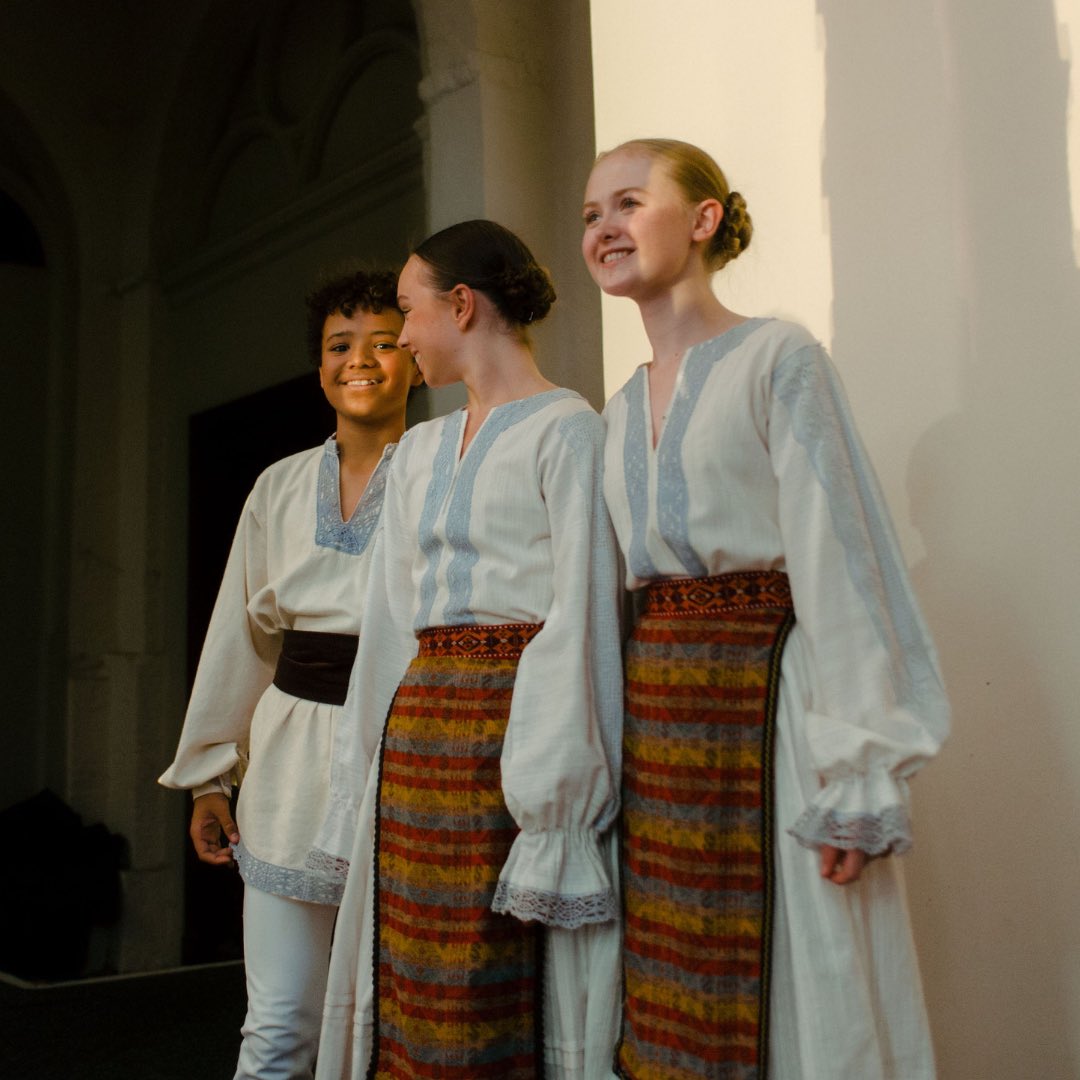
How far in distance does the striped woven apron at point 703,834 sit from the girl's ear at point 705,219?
0.55 m

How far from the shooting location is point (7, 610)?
6164 mm

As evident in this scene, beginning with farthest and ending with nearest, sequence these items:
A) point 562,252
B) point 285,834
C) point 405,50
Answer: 1. point 405,50
2. point 562,252
3. point 285,834

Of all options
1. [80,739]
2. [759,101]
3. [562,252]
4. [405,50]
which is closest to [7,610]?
[80,739]

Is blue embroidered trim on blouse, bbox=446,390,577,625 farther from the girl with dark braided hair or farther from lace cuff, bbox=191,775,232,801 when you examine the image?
lace cuff, bbox=191,775,232,801

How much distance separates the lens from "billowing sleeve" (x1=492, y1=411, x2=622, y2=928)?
1716 millimetres

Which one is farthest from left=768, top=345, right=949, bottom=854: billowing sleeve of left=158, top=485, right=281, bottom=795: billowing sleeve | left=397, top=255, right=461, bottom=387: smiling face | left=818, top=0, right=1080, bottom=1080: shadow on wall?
left=158, top=485, right=281, bottom=795: billowing sleeve

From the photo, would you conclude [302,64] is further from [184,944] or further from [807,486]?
[807,486]

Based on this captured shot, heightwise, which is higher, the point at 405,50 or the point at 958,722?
the point at 405,50

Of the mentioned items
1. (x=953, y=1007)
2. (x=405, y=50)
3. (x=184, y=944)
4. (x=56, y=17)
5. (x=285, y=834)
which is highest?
(x=56, y=17)

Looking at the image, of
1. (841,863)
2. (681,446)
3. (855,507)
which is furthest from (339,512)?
(841,863)

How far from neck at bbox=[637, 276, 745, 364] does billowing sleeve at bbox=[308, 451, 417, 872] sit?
538 mm

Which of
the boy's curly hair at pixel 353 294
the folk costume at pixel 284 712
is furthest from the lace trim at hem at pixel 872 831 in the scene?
the boy's curly hair at pixel 353 294

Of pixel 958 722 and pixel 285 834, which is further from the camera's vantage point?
pixel 285 834

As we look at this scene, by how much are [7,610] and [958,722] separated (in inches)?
207
